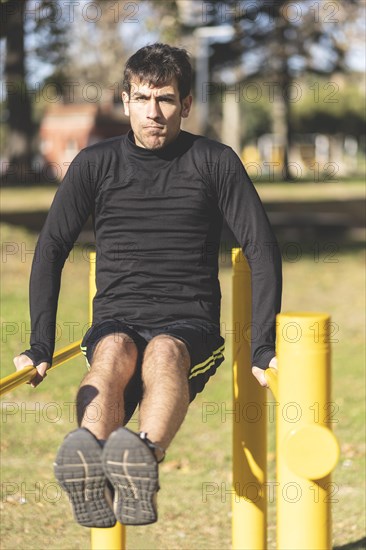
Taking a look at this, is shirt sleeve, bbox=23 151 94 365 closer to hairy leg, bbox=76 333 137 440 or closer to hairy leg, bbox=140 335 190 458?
hairy leg, bbox=76 333 137 440

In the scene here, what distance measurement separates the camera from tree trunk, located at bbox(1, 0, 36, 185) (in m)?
15.1

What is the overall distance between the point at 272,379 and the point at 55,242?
1.03 m

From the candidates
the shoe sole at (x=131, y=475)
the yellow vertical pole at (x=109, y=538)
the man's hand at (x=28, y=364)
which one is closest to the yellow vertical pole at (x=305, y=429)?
the shoe sole at (x=131, y=475)

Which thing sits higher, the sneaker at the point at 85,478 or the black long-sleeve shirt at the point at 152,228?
the black long-sleeve shirt at the point at 152,228

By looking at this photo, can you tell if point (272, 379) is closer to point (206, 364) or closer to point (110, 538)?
point (206, 364)

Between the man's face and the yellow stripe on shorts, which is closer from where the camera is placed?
the yellow stripe on shorts

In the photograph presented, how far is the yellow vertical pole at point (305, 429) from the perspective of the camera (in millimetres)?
2352

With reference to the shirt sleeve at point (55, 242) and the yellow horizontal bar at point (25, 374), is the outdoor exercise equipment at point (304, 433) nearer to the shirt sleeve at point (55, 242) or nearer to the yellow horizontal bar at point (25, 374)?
the yellow horizontal bar at point (25, 374)

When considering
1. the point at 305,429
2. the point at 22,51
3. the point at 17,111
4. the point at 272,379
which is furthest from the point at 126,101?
the point at 17,111

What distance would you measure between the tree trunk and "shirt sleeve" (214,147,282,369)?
33.4 ft

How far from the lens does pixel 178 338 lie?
3.20 m

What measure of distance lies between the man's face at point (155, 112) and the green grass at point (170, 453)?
7.71 ft

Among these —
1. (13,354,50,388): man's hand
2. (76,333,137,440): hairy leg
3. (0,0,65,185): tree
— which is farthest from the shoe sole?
(0,0,65,185): tree

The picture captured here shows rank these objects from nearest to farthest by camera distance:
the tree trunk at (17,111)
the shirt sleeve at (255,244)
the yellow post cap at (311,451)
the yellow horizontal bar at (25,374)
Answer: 1. the yellow post cap at (311,451)
2. the yellow horizontal bar at (25,374)
3. the shirt sleeve at (255,244)
4. the tree trunk at (17,111)
